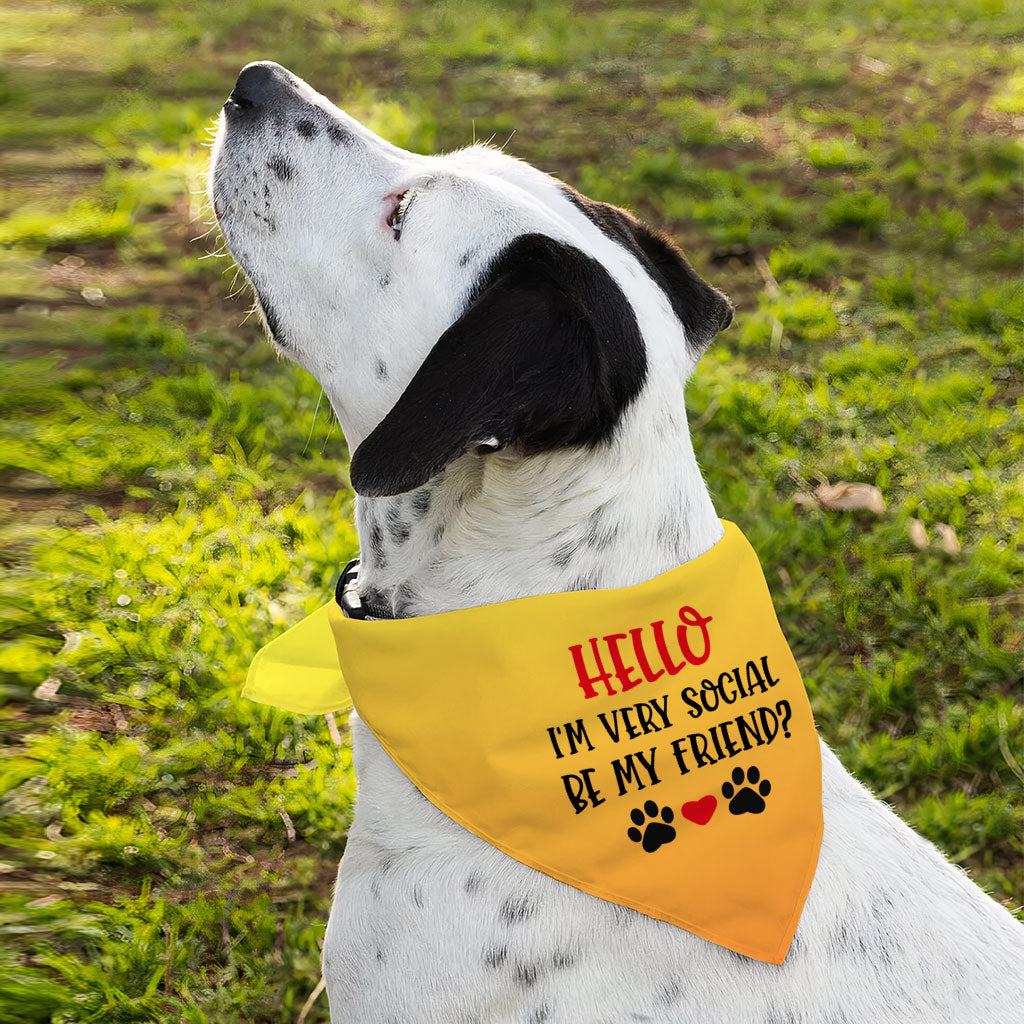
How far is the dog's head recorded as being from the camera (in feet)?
6.77

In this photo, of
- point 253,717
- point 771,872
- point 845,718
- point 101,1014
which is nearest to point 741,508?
point 845,718

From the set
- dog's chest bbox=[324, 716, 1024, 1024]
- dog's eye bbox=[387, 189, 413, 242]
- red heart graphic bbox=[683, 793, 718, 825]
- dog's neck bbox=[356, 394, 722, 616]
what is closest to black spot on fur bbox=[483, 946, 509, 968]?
dog's chest bbox=[324, 716, 1024, 1024]

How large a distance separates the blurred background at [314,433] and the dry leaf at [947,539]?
0.07ft

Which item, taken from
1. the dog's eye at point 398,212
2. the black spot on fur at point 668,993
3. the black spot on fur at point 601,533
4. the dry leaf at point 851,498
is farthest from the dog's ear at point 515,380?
the dry leaf at point 851,498

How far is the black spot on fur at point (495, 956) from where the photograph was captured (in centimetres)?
214

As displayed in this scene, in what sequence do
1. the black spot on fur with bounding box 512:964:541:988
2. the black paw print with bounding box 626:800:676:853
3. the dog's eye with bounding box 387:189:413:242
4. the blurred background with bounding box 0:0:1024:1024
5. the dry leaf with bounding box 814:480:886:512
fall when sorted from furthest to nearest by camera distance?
the dry leaf with bounding box 814:480:886:512
the blurred background with bounding box 0:0:1024:1024
the dog's eye with bounding box 387:189:413:242
the black paw print with bounding box 626:800:676:853
the black spot on fur with bounding box 512:964:541:988

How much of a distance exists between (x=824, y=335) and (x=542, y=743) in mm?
3911

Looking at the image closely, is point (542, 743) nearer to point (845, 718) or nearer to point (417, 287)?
point (417, 287)

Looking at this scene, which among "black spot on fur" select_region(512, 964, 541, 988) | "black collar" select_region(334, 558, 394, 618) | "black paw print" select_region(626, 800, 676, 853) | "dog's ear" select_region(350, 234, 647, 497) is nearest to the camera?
"dog's ear" select_region(350, 234, 647, 497)

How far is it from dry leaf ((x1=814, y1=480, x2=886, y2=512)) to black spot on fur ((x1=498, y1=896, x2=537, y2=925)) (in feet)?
9.58

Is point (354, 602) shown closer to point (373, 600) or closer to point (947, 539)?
point (373, 600)

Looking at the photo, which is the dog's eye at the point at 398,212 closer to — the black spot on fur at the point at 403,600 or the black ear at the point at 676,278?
the black ear at the point at 676,278

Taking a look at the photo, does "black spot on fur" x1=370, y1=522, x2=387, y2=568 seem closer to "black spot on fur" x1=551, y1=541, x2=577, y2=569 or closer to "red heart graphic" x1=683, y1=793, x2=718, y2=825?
"black spot on fur" x1=551, y1=541, x2=577, y2=569

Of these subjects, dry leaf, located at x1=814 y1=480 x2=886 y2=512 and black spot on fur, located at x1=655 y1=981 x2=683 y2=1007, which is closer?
black spot on fur, located at x1=655 y1=981 x2=683 y2=1007
